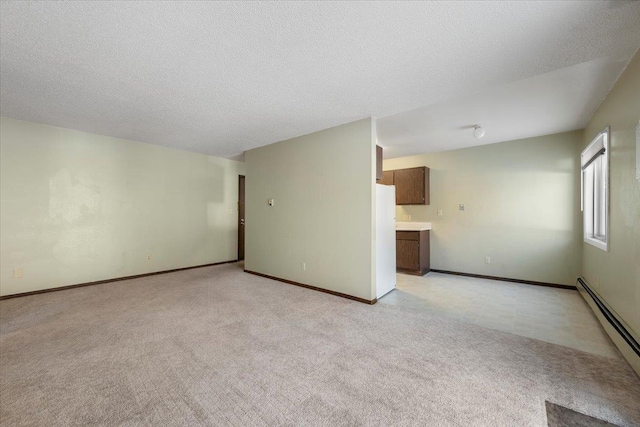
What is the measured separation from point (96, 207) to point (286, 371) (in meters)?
4.32

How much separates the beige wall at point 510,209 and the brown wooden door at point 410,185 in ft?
0.88

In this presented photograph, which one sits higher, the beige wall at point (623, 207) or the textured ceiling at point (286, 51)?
the textured ceiling at point (286, 51)

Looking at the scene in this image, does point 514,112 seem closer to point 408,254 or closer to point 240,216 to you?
point 408,254

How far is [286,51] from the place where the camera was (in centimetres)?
210

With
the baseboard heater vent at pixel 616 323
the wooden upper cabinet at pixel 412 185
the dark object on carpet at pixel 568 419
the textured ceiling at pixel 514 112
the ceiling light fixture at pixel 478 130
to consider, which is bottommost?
the dark object on carpet at pixel 568 419

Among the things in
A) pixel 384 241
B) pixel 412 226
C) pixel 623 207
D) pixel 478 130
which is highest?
pixel 478 130

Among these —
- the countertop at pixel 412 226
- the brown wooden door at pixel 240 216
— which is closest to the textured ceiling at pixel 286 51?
the countertop at pixel 412 226

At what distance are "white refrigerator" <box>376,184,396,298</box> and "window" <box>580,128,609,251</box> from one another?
2341mm

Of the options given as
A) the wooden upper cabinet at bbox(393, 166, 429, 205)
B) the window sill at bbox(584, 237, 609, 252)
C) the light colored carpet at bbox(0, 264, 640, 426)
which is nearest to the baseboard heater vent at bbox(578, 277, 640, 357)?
the light colored carpet at bbox(0, 264, 640, 426)

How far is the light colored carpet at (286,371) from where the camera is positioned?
1.51m

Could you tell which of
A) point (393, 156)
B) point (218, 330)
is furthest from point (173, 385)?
point (393, 156)

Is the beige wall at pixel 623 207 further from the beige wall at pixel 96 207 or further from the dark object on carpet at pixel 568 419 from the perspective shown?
the beige wall at pixel 96 207

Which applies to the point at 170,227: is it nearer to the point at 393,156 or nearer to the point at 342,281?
the point at 342,281

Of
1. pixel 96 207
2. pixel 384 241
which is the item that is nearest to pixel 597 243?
pixel 384 241
